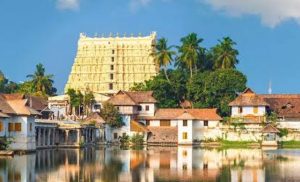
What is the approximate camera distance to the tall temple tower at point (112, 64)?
12019 centimetres

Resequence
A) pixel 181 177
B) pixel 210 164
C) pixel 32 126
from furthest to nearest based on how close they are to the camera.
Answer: pixel 32 126
pixel 210 164
pixel 181 177

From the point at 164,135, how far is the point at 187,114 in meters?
4.18

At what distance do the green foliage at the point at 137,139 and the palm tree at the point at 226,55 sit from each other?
817 inches

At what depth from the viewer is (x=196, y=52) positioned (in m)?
95.2

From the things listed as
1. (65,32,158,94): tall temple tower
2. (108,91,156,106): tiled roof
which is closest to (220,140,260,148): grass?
(108,91,156,106): tiled roof

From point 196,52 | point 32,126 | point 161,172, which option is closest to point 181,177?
point 161,172

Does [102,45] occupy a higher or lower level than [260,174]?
higher

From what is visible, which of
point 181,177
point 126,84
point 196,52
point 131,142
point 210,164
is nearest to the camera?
point 181,177

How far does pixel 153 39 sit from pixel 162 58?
1026 inches

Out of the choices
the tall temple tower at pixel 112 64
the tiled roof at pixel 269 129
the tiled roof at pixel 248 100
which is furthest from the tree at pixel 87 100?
the tall temple tower at pixel 112 64

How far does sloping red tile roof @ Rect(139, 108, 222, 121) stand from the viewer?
269 ft

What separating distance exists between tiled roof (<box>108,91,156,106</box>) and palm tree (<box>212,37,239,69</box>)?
14.9 metres

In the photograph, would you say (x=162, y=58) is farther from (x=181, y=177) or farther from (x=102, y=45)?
(x=181, y=177)

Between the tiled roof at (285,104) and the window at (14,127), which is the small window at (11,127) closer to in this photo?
the window at (14,127)
